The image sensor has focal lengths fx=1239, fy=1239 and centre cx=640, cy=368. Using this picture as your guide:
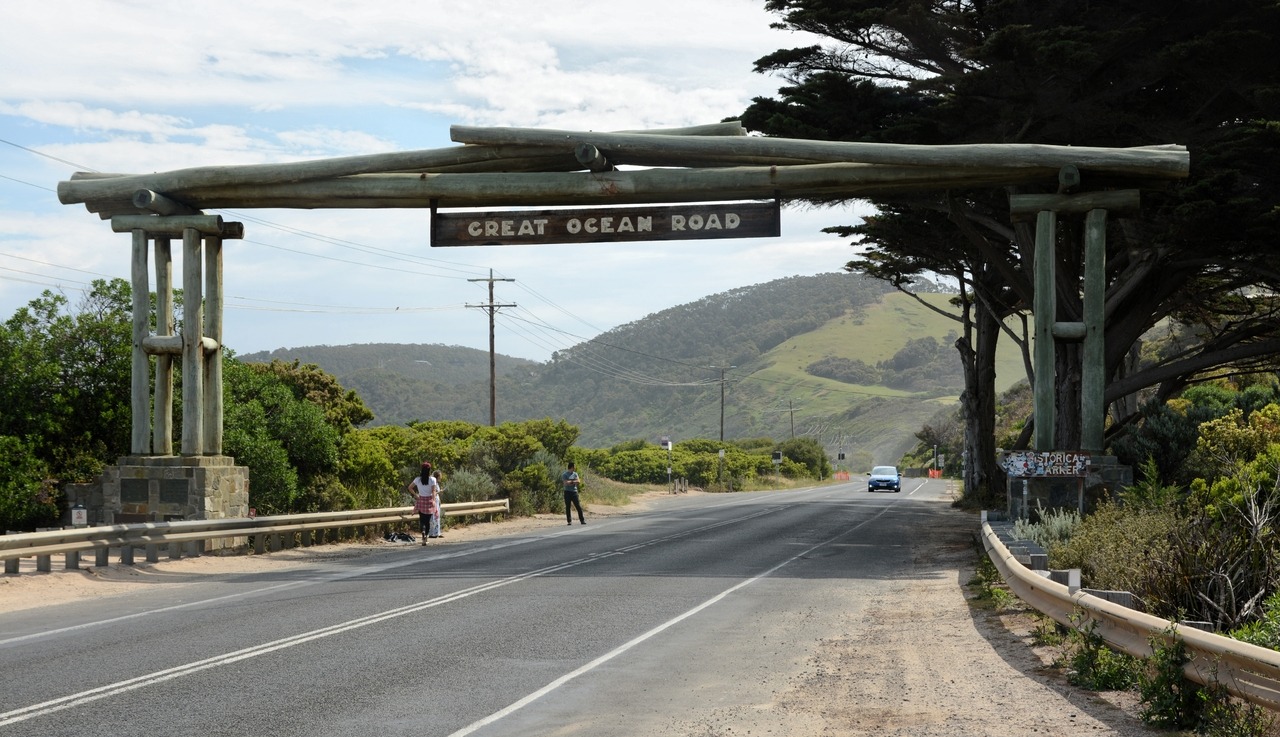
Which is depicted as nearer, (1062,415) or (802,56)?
(1062,415)

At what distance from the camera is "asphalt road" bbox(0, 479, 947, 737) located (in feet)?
26.8

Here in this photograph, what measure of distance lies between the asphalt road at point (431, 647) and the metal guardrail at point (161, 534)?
2.04 meters

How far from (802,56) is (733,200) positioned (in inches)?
334

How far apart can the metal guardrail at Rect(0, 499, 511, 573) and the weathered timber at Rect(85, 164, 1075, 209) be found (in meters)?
5.50

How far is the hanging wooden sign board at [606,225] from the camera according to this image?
18.6 m

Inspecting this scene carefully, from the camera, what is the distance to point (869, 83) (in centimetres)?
2545

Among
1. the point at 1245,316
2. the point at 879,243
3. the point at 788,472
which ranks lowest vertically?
the point at 788,472

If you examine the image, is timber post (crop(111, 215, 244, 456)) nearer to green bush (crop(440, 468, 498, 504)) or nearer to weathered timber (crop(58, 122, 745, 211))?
weathered timber (crop(58, 122, 745, 211))

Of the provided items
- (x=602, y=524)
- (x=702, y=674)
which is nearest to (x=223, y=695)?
(x=702, y=674)

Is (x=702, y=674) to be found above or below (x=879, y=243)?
below

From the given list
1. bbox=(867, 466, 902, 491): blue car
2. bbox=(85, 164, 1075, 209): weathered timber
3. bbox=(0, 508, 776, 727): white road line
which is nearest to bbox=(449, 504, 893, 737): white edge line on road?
bbox=(0, 508, 776, 727): white road line

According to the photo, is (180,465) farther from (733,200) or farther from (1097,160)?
(1097,160)

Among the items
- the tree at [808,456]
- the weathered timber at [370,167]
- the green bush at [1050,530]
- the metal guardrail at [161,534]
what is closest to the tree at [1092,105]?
the green bush at [1050,530]

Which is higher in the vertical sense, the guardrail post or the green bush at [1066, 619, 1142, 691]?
the guardrail post
